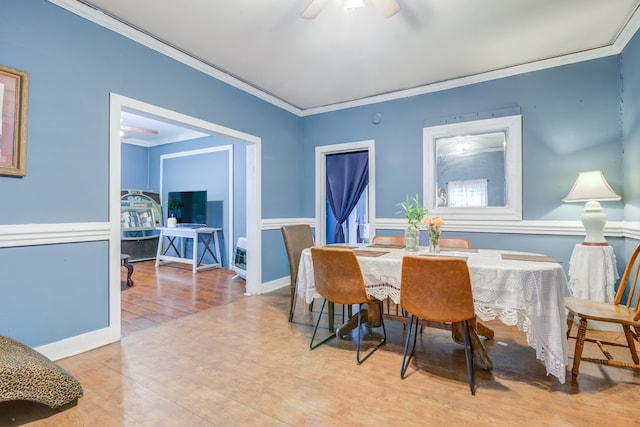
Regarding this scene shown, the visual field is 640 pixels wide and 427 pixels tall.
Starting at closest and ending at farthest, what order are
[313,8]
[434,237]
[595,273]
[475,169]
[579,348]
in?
[579,348] < [313,8] < [434,237] < [595,273] < [475,169]

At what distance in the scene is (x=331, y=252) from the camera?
88.5 inches

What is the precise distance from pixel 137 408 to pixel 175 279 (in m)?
3.42

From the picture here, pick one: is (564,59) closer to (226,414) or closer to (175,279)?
(226,414)

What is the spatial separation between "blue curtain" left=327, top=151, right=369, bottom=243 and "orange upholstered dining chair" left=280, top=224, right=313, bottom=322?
206 centimetres

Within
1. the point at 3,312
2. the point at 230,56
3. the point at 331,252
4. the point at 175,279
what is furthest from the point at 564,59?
the point at 175,279

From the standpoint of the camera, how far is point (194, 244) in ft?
17.4

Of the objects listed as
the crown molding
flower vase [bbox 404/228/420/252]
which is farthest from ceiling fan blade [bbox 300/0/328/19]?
flower vase [bbox 404/228/420/252]

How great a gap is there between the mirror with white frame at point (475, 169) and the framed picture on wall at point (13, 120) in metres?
3.88

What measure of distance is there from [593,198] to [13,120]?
15.1 ft

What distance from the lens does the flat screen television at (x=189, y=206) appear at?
6008 millimetres

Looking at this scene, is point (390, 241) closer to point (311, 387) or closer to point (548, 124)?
point (311, 387)

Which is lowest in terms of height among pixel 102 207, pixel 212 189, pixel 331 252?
pixel 331 252

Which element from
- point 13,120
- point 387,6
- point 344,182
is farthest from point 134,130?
point 387,6

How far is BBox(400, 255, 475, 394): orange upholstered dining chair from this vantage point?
176 centimetres
